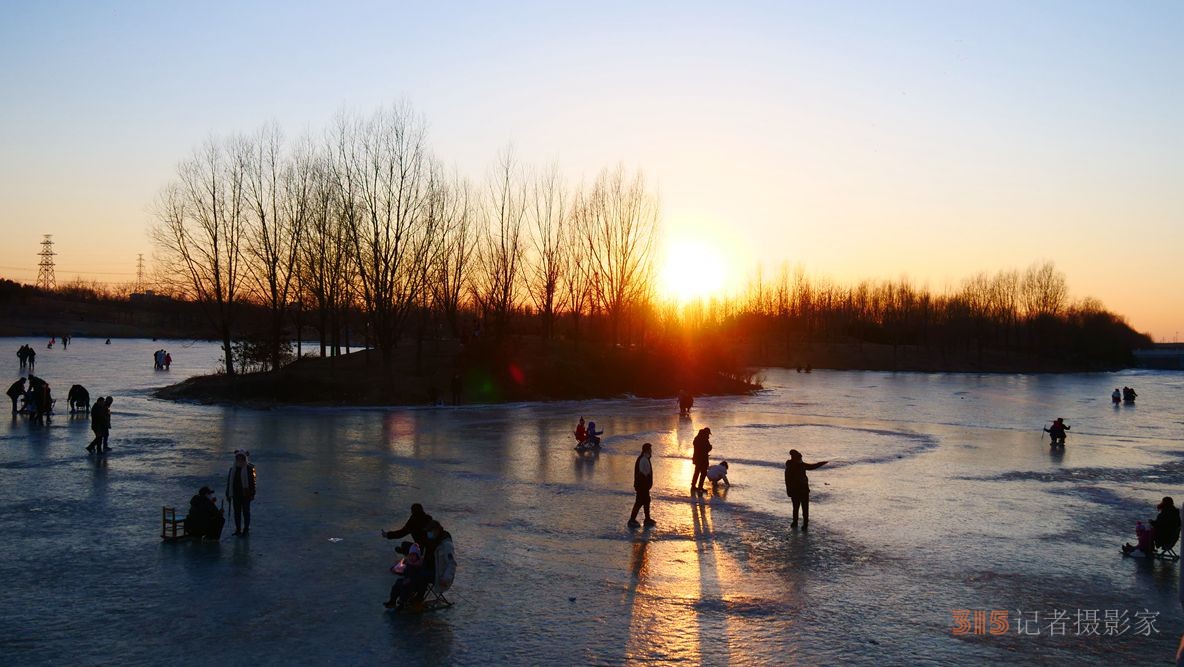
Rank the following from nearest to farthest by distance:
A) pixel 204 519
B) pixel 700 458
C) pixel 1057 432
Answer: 1. pixel 204 519
2. pixel 700 458
3. pixel 1057 432

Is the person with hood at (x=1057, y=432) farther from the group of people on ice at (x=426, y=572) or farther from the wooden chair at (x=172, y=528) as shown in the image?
the wooden chair at (x=172, y=528)

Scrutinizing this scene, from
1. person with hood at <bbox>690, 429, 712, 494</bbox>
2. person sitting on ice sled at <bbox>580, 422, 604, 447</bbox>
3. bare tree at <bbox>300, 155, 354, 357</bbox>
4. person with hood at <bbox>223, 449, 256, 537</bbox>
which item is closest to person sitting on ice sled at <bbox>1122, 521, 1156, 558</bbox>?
person with hood at <bbox>690, 429, 712, 494</bbox>

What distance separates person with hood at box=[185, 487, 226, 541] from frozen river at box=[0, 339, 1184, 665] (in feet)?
1.15

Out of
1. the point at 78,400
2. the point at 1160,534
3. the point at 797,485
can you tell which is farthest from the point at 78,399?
the point at 1160,534

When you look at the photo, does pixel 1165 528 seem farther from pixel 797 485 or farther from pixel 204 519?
pixel 204 519

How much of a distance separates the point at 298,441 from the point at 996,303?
163 meters

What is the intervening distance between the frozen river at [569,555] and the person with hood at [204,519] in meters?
0.35

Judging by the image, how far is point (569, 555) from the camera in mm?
14086

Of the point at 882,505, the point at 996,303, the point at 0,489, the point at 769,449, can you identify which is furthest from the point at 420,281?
the point at 996,303

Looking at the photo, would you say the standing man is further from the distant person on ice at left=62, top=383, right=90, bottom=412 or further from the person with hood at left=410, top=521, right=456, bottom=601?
the distant person on ice at left=62, top=383, right=90, bottom=412

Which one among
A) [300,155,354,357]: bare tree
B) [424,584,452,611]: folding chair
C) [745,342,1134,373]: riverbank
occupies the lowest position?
[424,584,452,611]: folding chair

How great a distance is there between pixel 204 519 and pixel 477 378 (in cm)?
3526

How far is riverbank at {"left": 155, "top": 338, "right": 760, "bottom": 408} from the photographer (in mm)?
42875

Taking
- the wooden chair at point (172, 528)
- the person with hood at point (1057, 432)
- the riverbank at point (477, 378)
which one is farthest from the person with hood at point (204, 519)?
the person with hood at point (1057, 432)
